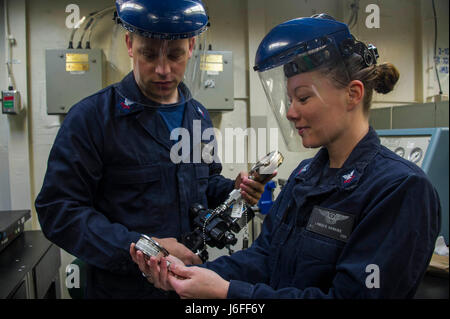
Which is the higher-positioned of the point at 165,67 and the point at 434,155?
the point at 165,67

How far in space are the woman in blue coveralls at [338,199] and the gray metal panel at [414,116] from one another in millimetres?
1153

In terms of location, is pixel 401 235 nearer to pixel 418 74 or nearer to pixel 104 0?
pixel 418 74

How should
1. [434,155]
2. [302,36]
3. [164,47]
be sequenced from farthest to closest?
1. [434,155]
2. [164,47]
3. [302,36]

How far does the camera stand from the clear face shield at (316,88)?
650 mm

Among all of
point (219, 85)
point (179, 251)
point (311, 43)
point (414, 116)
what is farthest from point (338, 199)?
point (414, 116)

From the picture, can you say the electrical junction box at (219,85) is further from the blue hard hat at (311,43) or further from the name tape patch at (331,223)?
the name tape patch at (331,223)

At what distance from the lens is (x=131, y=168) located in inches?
35.0

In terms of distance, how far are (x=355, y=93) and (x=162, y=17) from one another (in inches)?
19.7

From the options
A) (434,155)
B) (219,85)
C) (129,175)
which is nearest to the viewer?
(129,175)

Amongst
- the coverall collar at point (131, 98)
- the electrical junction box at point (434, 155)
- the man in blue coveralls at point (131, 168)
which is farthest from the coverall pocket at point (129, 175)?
the electrical junction box at point (434, 155)

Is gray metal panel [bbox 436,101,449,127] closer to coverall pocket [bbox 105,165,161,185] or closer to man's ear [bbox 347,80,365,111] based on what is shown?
man's ear [bbox 347,80,365,111]

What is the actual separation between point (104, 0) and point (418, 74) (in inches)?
48.2

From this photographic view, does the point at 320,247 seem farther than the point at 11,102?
No

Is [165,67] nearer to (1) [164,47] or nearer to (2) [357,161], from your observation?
(1) [164,47]
